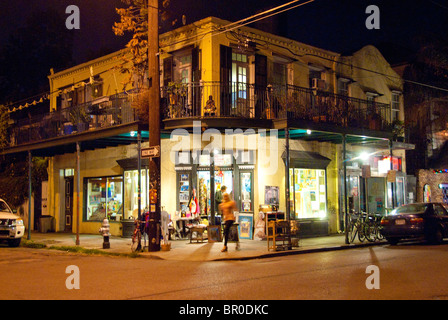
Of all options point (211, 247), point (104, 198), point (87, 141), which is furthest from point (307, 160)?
point (104, 198)

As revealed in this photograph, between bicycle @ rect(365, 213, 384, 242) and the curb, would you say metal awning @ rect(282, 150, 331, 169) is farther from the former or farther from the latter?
the curb

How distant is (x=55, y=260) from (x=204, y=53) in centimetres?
892

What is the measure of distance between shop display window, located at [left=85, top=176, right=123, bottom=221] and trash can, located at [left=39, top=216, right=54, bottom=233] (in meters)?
2.64

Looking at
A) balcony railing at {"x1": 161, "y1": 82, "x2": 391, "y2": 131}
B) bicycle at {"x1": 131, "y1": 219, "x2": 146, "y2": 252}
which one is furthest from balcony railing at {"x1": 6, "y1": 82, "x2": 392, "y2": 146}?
bicycle at {"x1": 131, "y1": 219, "x2": 146, "y2": 252}

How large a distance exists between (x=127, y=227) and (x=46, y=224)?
20.3 feet

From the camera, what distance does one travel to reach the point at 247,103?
17906 mm

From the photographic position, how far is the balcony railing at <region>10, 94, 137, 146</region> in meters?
18.6

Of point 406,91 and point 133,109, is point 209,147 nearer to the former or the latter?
point 133,109

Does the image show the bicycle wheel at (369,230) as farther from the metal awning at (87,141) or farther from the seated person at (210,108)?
the metal awning at (87,141)

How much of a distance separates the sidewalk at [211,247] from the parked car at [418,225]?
1.03 meters

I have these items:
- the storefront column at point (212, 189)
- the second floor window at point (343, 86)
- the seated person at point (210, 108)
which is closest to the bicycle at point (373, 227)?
the storefront column at point (212, 189)

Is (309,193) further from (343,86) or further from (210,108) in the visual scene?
(210,108)

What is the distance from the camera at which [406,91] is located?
25.4 m

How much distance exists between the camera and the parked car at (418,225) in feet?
52.3
